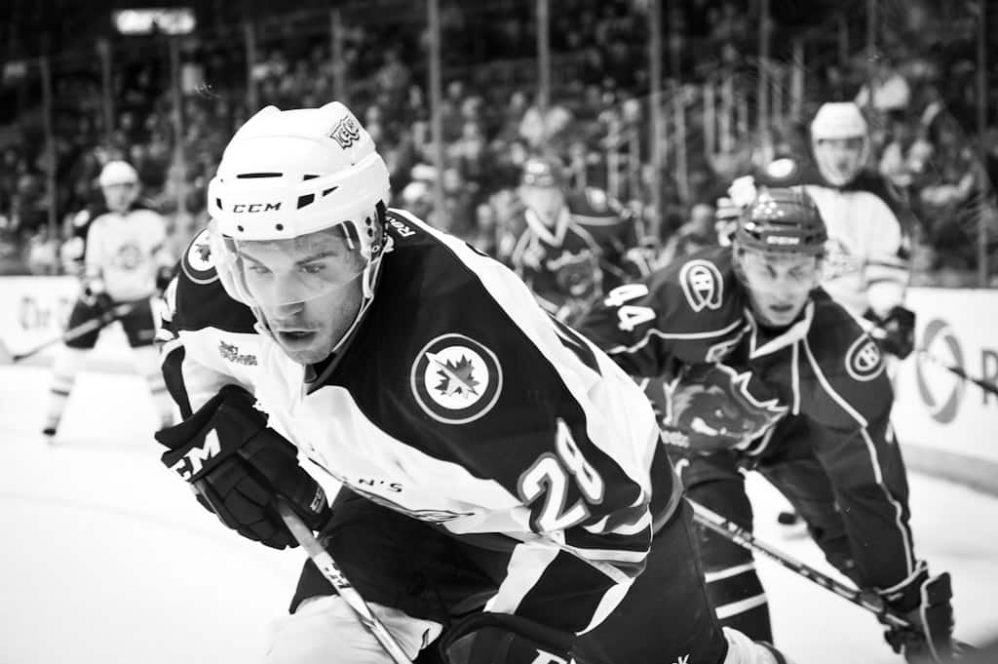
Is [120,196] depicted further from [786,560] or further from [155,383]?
[786,560]

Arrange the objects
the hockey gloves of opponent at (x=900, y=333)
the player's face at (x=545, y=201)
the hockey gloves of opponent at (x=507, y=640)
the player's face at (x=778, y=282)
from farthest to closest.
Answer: the player's face at (x=545, y=201)
the hockey gloves of opponent at (x=900, y=333)
the player's face at (x=778, y=282)
the hockey gloves of opponent at (x=507, y=640)

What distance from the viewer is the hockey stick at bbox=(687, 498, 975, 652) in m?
2.36

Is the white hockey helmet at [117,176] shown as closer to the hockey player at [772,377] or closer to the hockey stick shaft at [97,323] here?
the hockey stick shaft at [97,323]

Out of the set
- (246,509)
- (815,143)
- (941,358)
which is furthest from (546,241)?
(246,509)

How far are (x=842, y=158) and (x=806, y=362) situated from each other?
6.86 feet

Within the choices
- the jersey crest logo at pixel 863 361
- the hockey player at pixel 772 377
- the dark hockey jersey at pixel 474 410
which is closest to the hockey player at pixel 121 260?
the hockey player at pixel 772 377

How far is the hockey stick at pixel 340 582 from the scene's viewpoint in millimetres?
1508

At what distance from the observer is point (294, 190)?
1.34m

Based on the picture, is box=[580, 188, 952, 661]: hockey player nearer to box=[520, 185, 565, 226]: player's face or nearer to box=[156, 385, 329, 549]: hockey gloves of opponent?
box=[156, 385, 329, 549]: hockey gloves of opponent

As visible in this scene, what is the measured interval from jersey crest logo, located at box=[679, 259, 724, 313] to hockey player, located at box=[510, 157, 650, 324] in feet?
9.55

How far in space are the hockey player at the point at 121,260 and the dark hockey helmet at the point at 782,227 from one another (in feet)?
12.6

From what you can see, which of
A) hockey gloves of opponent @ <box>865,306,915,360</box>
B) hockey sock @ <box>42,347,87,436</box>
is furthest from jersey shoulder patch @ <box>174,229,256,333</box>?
hockey sock @ <box>42,347,87,436</box>

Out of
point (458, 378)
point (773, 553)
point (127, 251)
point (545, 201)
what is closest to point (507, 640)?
point (458, 378)

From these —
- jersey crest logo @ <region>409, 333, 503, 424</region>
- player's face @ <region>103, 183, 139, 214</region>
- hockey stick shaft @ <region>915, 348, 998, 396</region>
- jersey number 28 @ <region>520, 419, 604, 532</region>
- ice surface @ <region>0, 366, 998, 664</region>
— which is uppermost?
player's face @ <region>103, 183, 139, 214</region>
